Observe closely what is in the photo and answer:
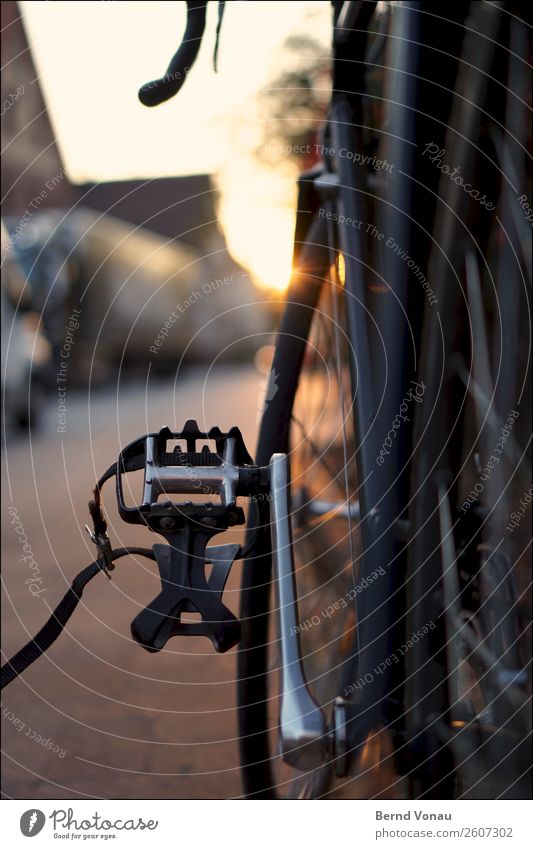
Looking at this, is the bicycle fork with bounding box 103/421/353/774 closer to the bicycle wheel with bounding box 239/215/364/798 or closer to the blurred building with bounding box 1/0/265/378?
the bicycle wheel with bounding box 239/215/364/798

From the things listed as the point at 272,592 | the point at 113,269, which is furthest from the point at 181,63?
the point at 113,269

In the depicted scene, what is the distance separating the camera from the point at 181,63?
107cm

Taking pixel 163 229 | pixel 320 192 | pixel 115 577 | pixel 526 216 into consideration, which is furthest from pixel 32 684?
pixel 163 229

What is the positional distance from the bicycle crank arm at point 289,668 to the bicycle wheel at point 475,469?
141 millimetres

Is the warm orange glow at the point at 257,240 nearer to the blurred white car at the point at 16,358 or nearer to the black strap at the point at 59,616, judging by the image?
the black strap at the point at 59,616

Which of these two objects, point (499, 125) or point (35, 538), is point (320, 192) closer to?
point (499, 125)

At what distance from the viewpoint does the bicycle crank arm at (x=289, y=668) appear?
0.94 meters

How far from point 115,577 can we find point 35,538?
1.12 metres

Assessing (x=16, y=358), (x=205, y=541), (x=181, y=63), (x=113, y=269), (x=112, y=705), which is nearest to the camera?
(x=205, y=541)

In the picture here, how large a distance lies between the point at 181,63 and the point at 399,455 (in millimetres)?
483

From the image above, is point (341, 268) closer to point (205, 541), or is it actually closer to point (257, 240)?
point (257, 240)

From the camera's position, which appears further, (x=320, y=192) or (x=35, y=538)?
(x=35, y=538)

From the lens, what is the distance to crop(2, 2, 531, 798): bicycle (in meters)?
0.95
